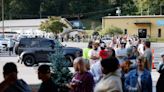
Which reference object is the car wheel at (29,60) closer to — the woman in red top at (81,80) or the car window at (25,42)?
the car window at (25,42)

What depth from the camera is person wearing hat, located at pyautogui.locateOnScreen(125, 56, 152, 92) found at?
9181 mm

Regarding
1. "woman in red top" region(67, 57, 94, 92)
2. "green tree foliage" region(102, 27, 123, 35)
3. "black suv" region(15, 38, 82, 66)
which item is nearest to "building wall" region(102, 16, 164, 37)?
"green tree foliage" region(102, 27, 123, 35)

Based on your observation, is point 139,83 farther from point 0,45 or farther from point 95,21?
point 95,21

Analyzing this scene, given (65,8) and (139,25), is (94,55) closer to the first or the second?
(139,25)

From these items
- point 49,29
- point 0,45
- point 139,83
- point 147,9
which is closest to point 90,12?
point 147,9

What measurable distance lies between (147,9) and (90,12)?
2493cm

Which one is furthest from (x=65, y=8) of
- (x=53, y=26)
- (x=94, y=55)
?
(x=94, y=55)

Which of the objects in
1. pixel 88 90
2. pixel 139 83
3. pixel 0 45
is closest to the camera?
pixel 88 90

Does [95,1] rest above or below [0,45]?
above

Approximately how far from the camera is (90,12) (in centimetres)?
14262

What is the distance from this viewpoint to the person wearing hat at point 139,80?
361 inches

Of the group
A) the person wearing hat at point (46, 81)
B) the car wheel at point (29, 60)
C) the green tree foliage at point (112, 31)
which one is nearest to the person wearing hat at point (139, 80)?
the person wearing hat at point (46, 81)

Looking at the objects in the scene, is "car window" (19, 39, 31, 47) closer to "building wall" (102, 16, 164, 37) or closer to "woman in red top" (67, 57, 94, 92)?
"woman in red top" (67, 57, 94, 92)

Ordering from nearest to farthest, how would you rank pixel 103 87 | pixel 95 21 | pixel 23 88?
pixel 103 87 < pixel 23 88 < pixel 95 21
